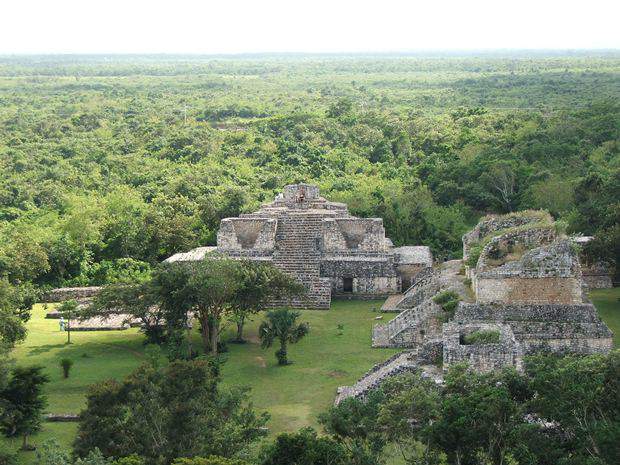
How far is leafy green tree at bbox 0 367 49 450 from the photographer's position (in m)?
18.3

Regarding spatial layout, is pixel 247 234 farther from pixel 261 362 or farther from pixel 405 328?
pixel 405 328

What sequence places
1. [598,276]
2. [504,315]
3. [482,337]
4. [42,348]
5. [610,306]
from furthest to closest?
1. [598,276]
2. [610,306]
3. [42,348]
4. [504,315]
5. [482,337]

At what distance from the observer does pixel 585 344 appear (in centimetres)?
2195

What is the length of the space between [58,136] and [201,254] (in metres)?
44.0

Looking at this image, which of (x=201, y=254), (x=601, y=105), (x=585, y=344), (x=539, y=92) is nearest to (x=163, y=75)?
(x=539, y=92)

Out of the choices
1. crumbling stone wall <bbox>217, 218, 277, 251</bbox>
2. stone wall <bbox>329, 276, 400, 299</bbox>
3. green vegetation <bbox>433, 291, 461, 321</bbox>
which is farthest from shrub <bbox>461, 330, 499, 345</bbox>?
crumbling stone wall <bbox>217, 218, 277, 251</bbox>

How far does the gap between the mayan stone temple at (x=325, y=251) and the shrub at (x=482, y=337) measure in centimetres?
919

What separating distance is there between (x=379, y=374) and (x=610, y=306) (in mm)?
10139

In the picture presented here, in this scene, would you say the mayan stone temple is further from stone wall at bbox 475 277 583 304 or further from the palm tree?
stone wall at bbox 475 277 583 304

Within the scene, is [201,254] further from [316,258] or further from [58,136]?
[58,136]

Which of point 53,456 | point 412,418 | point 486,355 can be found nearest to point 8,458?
point 53,456

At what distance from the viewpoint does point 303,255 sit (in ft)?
104

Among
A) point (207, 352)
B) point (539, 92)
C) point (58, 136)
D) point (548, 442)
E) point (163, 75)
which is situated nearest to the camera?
point (548, 442)

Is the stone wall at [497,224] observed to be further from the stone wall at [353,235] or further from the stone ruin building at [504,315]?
the stone wall at [353,235]
